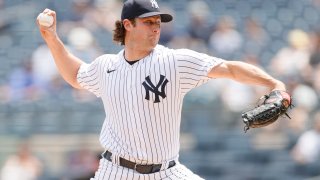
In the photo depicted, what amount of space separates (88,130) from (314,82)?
2.54m

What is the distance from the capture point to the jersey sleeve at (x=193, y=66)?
4039 millimetres

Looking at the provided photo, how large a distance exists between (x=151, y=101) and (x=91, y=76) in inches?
19.0

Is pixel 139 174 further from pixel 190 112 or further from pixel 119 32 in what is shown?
pixel 190 112

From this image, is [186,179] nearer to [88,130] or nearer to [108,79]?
[108,79]

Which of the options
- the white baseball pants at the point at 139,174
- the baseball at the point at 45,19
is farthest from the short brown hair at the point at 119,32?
the white baseball pants at the point at 139,174

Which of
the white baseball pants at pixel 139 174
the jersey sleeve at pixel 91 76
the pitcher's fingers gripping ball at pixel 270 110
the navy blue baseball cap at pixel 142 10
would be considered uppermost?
the navy blue baseball cap at pixel 142 10

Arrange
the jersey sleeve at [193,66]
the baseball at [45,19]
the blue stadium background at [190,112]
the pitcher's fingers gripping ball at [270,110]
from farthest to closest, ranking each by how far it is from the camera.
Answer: the blue stadium background at [190,112] → the baseball at [45,19] → the jersey sleeve at [193,66] → the pitcher's fingers gripping ball at [270,110]

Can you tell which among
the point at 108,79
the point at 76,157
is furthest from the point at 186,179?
the point at 76,157

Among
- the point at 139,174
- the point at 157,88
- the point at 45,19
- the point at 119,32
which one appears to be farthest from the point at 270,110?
the point at 45,19

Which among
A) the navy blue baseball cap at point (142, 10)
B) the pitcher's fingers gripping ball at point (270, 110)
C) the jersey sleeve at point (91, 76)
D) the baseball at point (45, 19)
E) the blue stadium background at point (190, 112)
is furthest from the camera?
the blue stadium background at point (190, 112)

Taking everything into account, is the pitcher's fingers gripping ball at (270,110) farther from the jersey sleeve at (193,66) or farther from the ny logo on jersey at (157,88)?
the ny logo on jersey at (157,88)

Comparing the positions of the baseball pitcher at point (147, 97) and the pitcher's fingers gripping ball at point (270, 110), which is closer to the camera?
the pitcher's fingers gripping ball at point (270, 110)

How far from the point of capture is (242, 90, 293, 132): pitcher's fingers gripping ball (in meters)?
3.83

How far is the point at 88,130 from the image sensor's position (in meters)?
8.13
